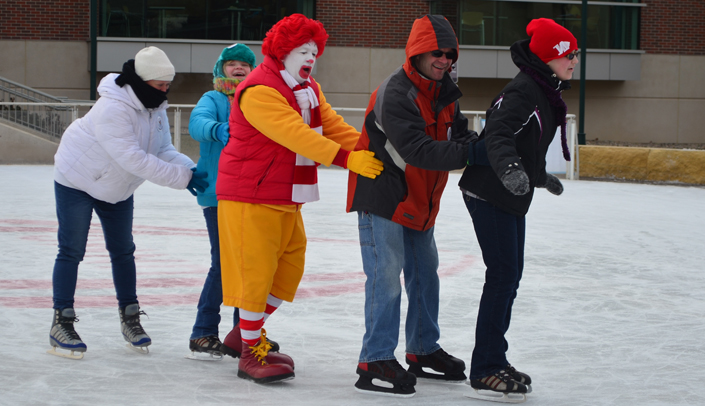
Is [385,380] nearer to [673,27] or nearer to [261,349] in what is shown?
[261,349]

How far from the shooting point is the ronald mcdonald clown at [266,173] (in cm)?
345

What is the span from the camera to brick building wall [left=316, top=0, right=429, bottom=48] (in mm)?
22141

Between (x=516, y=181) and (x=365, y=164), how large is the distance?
2.25ft

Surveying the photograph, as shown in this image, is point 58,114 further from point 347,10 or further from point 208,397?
point 208,397

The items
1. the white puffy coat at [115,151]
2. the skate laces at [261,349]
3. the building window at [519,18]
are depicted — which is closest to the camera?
the skate laces at [261,349]

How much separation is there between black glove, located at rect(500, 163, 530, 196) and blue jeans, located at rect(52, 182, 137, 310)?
6.77 ft

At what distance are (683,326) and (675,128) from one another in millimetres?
20362

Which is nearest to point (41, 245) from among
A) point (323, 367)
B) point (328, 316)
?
point (328, 316)

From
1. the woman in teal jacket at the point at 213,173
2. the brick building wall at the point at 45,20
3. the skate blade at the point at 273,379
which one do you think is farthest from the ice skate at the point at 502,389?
the brick building wall at the point at 45,20

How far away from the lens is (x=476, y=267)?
6449 mm

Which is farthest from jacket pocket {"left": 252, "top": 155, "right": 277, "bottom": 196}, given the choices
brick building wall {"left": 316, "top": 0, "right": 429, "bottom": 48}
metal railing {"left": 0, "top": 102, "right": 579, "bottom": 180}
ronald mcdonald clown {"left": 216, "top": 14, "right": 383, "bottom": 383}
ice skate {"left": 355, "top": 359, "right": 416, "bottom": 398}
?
brick building wall {"left": 316, "top": 0, "right": 429, "bottom": 48}

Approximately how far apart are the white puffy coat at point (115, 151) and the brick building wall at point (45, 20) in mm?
19006

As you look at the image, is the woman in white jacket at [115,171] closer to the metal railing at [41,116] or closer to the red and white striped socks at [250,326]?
the red and white striped socks at [250,326]

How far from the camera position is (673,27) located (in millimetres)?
23266
